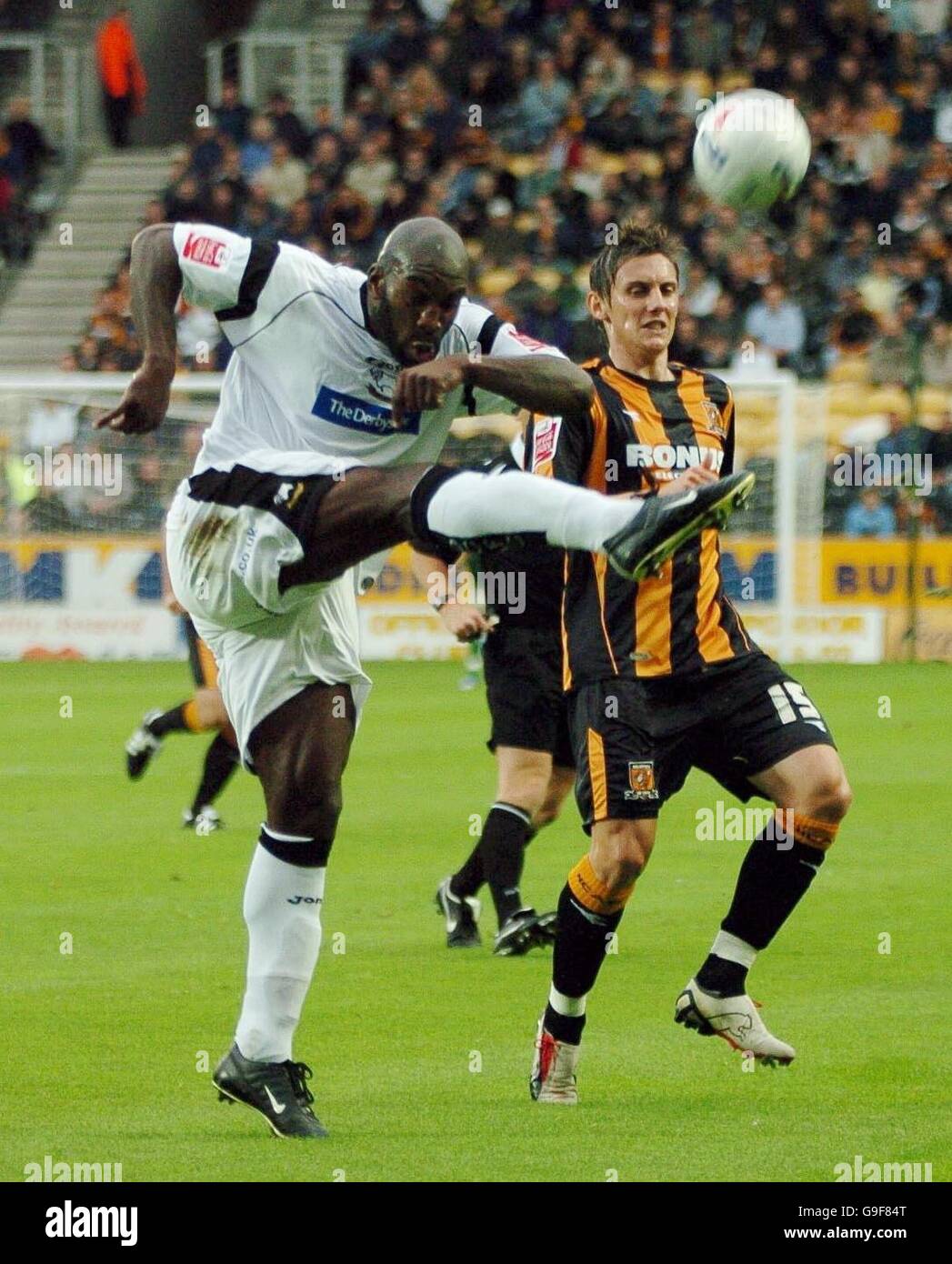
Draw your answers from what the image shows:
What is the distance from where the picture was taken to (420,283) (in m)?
5.35

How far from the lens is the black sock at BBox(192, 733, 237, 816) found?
10.9m

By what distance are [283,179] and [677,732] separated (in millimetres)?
20223

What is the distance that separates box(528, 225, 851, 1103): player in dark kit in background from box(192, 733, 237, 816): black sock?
15.8ft

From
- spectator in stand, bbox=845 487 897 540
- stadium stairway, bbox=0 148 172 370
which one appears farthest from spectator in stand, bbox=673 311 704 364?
stadium stairway, bbox=0 148 172 370

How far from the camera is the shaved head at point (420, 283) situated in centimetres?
533

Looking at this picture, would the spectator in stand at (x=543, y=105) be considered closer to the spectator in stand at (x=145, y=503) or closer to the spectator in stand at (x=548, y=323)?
the spectator in stand at (x=548, y=323)

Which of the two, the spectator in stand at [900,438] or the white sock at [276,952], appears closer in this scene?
the white sock at [276,952]

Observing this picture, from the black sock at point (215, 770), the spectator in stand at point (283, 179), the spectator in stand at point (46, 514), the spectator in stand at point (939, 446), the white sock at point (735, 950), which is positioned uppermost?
the white sock at point (735, 950)

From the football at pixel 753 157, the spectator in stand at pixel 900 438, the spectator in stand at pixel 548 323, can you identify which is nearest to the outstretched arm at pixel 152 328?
the football at pixel 753 157

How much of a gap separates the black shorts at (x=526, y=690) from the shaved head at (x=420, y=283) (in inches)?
118

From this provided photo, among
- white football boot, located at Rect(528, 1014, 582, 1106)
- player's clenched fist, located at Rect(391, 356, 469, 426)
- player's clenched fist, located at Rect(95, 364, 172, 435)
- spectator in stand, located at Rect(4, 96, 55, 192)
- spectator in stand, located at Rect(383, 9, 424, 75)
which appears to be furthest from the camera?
spectator in stand, located at Rect(4, 96, 55, 192)

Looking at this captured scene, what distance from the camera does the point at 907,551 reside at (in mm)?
20781

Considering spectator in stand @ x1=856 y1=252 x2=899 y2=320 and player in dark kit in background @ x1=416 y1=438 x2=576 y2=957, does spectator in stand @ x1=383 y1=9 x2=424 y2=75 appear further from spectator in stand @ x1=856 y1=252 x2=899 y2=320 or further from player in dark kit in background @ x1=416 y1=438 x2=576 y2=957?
player in dark kit in background @ x1=416 y1=438 x2=576 y2=957

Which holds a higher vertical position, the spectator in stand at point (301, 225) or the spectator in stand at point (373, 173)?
the spectator in stand at point (373, 173)
